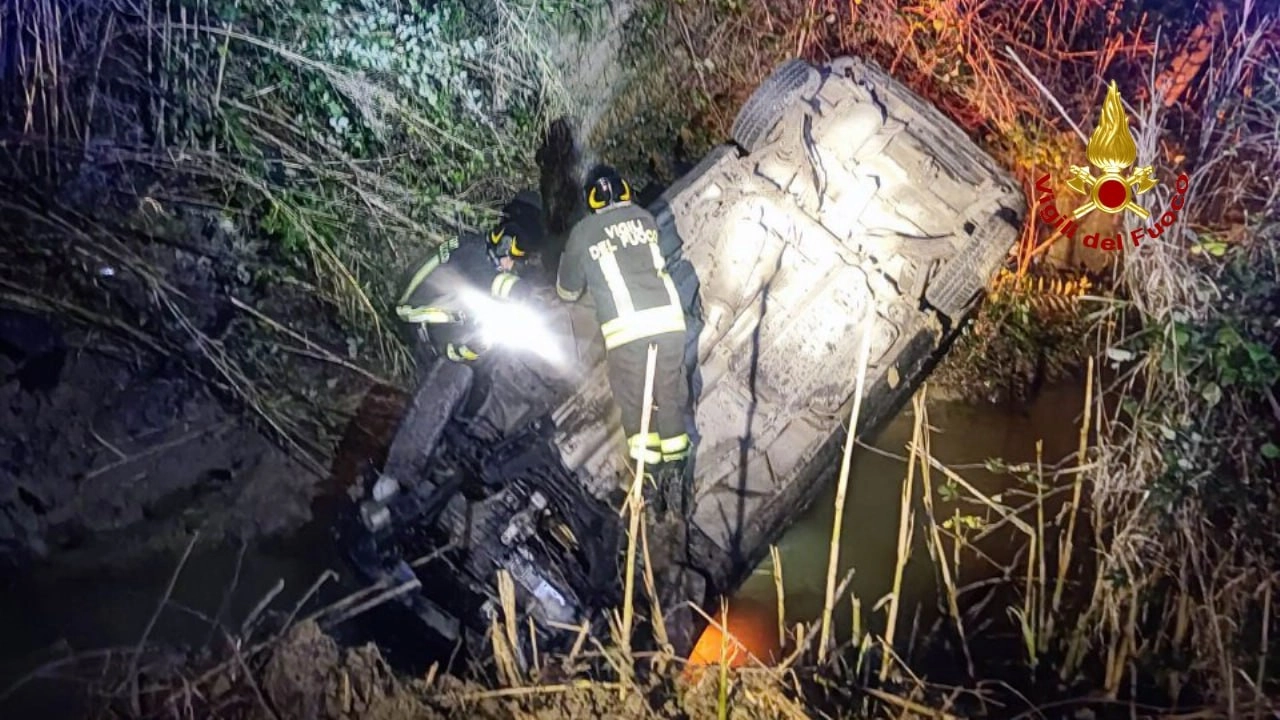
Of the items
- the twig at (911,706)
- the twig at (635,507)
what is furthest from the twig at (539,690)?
the twig at (911,706)

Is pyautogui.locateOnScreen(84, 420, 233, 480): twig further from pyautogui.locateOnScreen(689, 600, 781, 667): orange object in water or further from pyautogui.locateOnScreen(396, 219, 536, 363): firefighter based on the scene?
pyautogui.locateOnScreen(689, 600, 781, 667): orange object in water

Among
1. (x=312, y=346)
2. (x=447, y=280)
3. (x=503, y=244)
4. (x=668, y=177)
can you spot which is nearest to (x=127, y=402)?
(x=312, y=346)

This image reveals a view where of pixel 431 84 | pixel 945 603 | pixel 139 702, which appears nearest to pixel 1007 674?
pixel 945 603

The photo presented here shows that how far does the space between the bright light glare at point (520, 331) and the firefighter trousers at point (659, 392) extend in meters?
0.40

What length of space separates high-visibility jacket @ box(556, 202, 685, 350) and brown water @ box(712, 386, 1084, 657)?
1764 mm

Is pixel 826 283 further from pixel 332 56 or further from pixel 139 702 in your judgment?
pixel 139 702

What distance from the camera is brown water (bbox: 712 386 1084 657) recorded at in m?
5.30

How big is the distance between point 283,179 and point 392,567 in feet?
7.66

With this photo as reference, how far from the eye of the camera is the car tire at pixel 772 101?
4.80m

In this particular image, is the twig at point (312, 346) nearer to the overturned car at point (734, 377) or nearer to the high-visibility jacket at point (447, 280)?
the high-visibility jacket at point (447, 280)

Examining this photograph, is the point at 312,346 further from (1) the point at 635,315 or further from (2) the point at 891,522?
(2) the point at 891,522

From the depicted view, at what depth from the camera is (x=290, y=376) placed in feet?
17.4

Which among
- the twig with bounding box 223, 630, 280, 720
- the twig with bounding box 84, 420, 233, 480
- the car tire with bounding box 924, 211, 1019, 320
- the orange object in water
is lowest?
the twig with bounding box 84, 420, 233, 480

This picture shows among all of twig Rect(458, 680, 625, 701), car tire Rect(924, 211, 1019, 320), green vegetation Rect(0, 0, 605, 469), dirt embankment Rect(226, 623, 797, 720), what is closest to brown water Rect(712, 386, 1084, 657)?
car tire Rect(924, 211, 1019, 320)
